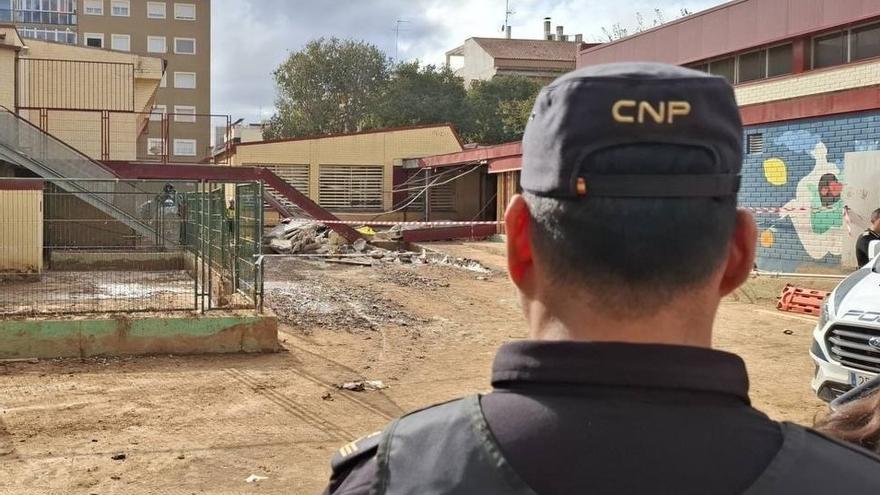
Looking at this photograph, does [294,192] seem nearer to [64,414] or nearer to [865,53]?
[865,53]

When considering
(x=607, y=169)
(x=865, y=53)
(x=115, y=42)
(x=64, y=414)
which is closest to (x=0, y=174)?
(x=64, y=414)

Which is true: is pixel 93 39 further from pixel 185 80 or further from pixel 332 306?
pixel 332 306

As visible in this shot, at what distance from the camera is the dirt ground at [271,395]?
5.63 meters

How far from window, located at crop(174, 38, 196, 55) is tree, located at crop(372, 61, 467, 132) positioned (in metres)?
24.8

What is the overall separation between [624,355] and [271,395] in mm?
6841

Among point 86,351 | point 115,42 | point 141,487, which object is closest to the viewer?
point 141,487

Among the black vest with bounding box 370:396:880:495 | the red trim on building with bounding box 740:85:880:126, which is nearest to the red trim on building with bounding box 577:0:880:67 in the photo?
the red trim on building with bounding box 740:85:880:126

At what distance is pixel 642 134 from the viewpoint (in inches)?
45.3

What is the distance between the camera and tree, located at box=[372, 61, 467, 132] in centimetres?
5078

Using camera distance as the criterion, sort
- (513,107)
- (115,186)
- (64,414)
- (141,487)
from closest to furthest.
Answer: (141,487) → (64,414) → (115,186) → (513,107)

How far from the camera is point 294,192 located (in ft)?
85.1

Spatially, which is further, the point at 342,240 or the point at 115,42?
the point at 115,42

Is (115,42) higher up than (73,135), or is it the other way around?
(115,42)

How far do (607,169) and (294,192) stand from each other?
25293 mm
